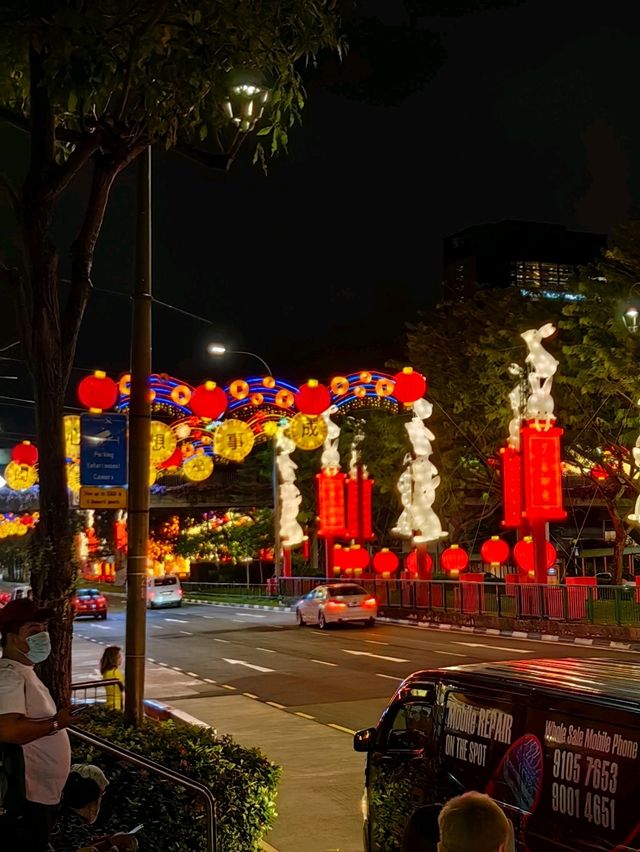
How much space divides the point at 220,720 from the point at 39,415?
26.0ft

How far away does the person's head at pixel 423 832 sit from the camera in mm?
3809

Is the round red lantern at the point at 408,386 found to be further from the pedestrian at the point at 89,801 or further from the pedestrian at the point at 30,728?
the pedestrian at the point at 30,728

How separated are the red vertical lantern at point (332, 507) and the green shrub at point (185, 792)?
34231mm

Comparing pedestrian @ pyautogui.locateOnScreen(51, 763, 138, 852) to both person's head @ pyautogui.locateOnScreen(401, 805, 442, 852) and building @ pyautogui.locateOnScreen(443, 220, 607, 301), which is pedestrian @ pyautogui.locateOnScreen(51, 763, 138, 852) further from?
building @ pyautogui.locateOnScreen(443, 220, 607, 301)

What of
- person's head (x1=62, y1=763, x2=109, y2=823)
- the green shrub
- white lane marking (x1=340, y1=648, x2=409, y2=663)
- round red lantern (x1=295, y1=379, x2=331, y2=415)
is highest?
round red lantern (x1=295, y1=379, x2=331, y2=415)

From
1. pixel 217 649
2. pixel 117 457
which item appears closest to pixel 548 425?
pixel 217 649

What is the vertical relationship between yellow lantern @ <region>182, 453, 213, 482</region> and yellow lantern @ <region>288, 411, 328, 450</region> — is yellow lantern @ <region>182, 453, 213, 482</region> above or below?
below

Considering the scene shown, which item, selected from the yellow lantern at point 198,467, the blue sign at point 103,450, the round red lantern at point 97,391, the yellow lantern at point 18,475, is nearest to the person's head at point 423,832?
the blue sign at point 103,450

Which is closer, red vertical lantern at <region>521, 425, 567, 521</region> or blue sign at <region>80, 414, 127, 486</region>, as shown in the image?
blue sign at <region>80, 414, 127, 486</region>

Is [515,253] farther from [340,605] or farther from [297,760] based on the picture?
[297,760]

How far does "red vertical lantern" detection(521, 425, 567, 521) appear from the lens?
86.1ft

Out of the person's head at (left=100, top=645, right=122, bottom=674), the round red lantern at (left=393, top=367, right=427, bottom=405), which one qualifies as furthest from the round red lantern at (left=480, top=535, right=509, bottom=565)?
the person's head at (left=100, top=645, right=122, bottom=674)

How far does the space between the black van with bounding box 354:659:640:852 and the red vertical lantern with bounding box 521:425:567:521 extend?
2052 cm

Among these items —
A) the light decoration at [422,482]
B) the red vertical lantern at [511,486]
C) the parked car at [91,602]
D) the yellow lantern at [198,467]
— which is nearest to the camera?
the red vertical lantern at [511,486]
